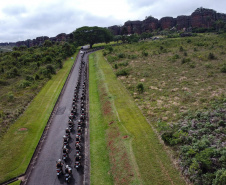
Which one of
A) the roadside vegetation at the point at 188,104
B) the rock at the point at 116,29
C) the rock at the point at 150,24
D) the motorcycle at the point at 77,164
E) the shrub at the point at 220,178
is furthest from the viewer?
the rock at the point at 116,29

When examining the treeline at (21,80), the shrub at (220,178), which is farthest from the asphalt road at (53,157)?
the shrub at (220,178)

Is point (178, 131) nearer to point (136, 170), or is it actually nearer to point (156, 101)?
point (136, 170)

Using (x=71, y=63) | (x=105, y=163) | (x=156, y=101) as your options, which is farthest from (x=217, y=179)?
(x=71, y=63)

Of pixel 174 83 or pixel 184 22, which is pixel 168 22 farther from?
pixel 174 83

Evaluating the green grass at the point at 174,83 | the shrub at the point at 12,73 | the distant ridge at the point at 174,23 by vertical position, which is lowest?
the green grass at the point at 174,83

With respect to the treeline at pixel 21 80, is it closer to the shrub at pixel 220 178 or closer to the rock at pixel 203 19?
the shrub at pixel 220 178

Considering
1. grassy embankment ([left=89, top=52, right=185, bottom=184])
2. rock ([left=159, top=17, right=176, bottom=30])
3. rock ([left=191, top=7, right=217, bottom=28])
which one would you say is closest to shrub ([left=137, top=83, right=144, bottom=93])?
grassy embankment ([left=89, top=52, right=185, bottom=184])
